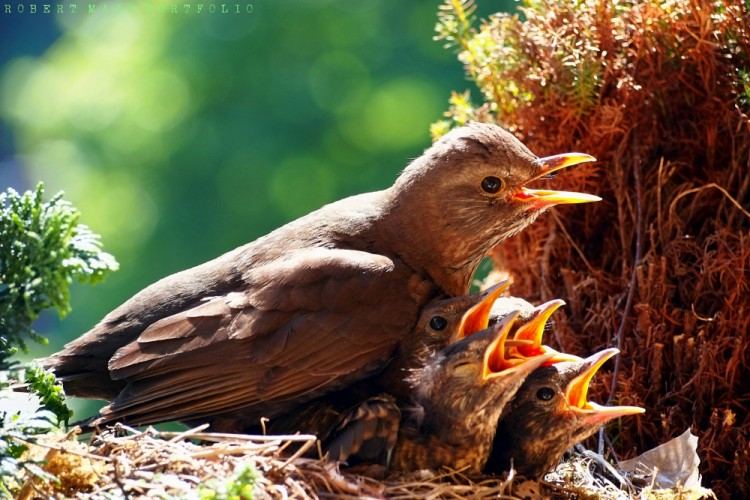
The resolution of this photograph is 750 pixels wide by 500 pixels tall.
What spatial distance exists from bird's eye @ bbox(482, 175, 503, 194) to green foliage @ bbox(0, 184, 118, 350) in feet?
4.19

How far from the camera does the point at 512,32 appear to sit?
135 inches

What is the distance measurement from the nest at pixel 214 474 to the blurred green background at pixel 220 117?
396 centimetres

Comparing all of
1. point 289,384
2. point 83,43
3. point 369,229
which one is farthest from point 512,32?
point 83,43

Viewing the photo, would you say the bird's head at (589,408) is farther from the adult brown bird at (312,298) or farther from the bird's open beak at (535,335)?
the adult brown bird at (312,298)

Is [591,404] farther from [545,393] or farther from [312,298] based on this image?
[312,298]

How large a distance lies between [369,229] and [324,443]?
0.76 m

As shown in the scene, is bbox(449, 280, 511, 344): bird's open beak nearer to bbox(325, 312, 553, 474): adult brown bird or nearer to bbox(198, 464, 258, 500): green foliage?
bbox(325, 312, 553, 474): adult brown bird

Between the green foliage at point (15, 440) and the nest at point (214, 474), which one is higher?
the green foliage at point (15, 440)

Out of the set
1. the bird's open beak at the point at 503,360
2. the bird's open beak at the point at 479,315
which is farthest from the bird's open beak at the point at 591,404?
the bird's open beak at the point at 479,315

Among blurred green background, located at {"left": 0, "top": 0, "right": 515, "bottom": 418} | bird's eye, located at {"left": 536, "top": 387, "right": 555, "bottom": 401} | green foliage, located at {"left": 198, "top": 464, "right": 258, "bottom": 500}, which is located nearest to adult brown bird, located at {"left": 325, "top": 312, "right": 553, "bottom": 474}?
bird's eye, located at {"left": 536, "top": 387, "right": 555, "bottom": 401}

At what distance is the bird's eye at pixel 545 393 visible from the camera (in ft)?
9.54

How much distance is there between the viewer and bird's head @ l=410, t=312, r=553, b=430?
108 inches

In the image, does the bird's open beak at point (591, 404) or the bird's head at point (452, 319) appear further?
the bird's head at point (452, 319)

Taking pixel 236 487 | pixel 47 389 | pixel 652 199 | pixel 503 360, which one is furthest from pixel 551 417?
pixel 47 389
